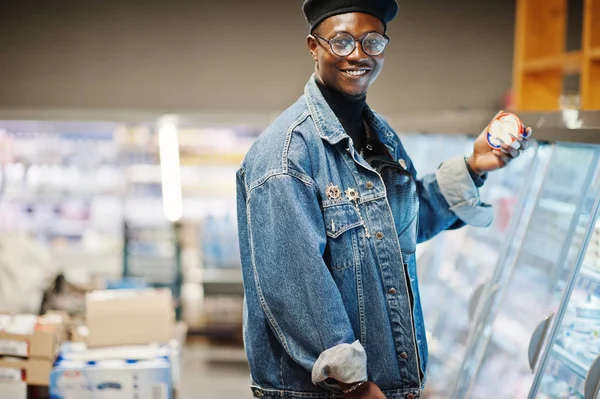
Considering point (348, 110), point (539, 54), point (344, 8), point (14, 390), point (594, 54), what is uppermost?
point (539, 54)

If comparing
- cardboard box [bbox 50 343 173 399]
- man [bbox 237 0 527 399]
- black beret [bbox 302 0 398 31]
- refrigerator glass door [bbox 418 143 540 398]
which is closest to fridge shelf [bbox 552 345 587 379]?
man [bbox 237 0 527 399]

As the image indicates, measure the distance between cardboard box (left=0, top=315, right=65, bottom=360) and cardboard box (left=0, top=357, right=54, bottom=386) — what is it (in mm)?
26

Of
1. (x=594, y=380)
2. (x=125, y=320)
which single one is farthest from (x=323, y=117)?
(x=125, y=320)

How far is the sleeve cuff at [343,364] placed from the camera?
6.25ft

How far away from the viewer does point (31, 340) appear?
370 centimetres

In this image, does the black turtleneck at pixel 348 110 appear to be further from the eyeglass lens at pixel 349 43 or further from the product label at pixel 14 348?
the product label at pixel 14 348

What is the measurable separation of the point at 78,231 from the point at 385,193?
225 inches

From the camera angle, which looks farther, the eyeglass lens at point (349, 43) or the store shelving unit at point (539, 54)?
the store shelving unit at point (539, 54)

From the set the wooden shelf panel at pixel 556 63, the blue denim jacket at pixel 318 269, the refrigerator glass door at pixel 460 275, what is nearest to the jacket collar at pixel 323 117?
the blue denim jacket at pixel 318 269

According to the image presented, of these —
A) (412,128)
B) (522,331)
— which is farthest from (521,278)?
(412,128)

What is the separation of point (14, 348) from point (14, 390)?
Answer: 19 centimetres

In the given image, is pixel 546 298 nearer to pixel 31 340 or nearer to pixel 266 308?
pixel 266 308

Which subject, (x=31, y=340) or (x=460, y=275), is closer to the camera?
(x=31, y=340)

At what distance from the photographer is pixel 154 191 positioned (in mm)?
7355
